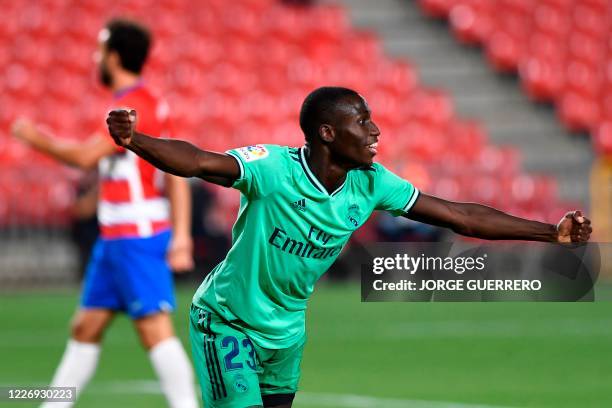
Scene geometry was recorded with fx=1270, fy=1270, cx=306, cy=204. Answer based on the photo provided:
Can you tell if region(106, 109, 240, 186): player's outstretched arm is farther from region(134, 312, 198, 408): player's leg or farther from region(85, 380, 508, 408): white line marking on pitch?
region(85, 380, 508, 408): white line marking on pitch

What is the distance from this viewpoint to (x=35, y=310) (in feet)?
50.3

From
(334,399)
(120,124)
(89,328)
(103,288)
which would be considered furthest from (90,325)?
(120,124)

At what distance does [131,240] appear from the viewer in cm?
716

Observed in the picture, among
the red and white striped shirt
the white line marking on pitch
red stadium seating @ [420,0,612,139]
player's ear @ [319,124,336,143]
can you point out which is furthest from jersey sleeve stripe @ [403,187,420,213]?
red stadium seating @ [420,0,612,139]

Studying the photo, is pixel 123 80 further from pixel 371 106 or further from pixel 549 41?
pixel 549 41

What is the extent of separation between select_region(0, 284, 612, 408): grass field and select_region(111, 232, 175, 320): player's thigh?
1.72 m

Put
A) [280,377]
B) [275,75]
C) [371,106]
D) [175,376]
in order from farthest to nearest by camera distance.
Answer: [275,75]
[371,106]
[175,376]
[280,377]

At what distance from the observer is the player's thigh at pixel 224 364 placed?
198 inches

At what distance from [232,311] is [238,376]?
27 cm

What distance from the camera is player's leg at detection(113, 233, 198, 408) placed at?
6.95 m

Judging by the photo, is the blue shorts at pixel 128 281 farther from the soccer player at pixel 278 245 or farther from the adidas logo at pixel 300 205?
the adidas logo at pixel 300 205

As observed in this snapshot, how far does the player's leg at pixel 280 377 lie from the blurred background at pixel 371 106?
6.75m

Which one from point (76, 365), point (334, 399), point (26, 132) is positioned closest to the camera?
point (26, 132)

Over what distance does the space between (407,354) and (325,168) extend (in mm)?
6574
